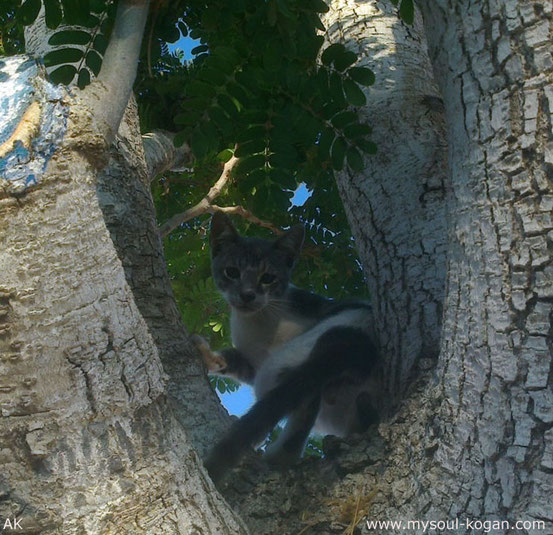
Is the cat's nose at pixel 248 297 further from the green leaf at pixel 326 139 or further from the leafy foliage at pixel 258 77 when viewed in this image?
the green leaf at pixel 326 139

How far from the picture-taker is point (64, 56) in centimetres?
273

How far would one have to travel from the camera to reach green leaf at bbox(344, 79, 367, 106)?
2895mm

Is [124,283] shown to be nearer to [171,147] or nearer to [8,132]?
[8,132]

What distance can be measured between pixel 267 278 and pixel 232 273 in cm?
24

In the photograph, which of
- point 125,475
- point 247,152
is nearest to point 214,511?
point 125,475

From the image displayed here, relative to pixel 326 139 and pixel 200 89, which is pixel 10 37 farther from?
pixel 326 139

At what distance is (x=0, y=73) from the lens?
1723mm

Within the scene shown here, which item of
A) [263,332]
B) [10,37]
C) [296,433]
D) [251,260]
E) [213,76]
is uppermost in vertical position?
[10,37]

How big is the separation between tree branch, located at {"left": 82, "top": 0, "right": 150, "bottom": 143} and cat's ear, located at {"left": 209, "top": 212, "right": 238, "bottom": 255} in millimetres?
2607

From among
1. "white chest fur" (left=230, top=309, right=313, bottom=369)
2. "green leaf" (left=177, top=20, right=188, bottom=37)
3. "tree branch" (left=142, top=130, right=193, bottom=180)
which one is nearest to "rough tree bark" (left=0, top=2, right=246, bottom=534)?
"tree branch" (left=142, top=130, right=193, bottom=180)

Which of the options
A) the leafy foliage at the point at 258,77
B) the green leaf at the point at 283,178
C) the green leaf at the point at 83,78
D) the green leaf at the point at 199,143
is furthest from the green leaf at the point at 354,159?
the green leaf at the point at 83,78

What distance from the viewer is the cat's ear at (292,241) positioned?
455 centimetres

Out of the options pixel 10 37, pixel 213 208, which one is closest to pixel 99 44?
pixel 213 208

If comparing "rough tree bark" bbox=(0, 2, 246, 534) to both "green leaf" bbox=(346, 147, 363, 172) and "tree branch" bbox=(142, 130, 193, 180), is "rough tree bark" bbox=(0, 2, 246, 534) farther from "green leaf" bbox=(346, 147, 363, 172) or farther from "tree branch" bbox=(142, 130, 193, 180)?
"tree branch" bbox=(142, 130, 193, 180)
